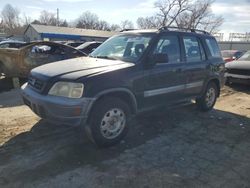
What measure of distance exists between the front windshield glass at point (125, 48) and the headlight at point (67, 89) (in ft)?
4.17

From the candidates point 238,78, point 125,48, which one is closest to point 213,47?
point 125,48

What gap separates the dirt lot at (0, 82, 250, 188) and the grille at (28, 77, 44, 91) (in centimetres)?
93

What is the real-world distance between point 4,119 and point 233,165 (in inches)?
179

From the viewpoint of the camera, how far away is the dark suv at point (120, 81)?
170 inches

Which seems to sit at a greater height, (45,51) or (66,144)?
(45,51)

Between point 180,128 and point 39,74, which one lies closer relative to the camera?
point 39,74

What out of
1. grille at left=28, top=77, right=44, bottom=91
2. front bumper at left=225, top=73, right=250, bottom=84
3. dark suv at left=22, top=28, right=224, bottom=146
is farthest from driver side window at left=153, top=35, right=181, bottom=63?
front bumper at left=225, top=73, right=250, bottom=84

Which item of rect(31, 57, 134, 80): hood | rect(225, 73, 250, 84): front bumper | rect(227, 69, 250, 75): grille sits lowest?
rect(225, 73, 250, 84): front bumper

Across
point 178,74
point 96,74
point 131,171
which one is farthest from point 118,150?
point 178,74

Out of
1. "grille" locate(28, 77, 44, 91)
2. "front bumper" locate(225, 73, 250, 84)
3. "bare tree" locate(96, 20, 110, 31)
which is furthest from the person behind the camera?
"bare tree" locate(96, 20, 110, 31)

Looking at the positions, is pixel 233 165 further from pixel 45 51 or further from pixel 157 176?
pixel 45 51

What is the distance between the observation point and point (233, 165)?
14.4ft

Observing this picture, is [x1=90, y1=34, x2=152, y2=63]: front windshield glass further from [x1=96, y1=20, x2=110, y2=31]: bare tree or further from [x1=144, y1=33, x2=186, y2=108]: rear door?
[x1=96, y1=20, x2=110, y2=31]: bare tree

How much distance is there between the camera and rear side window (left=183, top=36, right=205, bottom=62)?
246 inches
